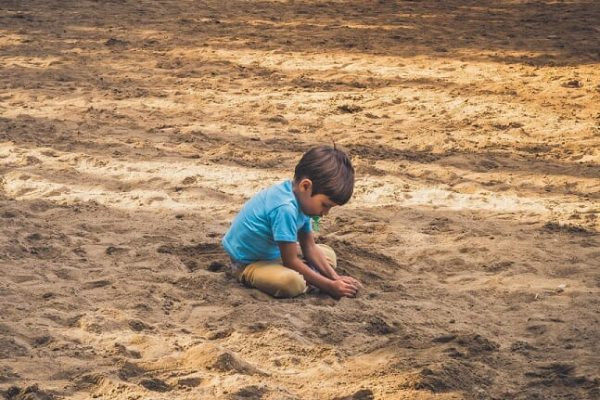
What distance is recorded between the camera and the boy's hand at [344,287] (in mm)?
5090

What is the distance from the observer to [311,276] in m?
5.07

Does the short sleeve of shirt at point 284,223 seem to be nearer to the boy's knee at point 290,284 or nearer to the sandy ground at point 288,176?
the boy's knee at point 290,284

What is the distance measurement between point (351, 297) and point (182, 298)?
86cm

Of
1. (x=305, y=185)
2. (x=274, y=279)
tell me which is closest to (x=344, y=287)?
(x=274, y=279)

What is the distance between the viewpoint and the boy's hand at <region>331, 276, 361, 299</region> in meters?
5.09

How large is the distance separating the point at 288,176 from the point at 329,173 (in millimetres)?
2339

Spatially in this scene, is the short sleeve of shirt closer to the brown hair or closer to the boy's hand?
the brown hair

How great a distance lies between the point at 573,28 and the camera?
1205 cm

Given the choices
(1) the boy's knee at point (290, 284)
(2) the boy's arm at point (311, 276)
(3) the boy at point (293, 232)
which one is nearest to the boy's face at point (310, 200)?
(3) the boy at point (293, 232)

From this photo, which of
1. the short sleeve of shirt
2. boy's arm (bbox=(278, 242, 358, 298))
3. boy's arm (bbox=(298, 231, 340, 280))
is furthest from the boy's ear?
boy's arm (bbox=(298, 231, 340, 280))

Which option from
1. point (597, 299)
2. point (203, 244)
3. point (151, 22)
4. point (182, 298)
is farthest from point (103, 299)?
point (151, 22)

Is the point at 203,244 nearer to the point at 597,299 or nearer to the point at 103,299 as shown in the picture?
the point at 103,299

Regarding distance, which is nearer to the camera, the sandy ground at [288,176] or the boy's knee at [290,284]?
the sandy ground at [288,176]

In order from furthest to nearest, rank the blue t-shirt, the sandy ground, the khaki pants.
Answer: the khaki pants < the blue t-shirt < the sandy ground
